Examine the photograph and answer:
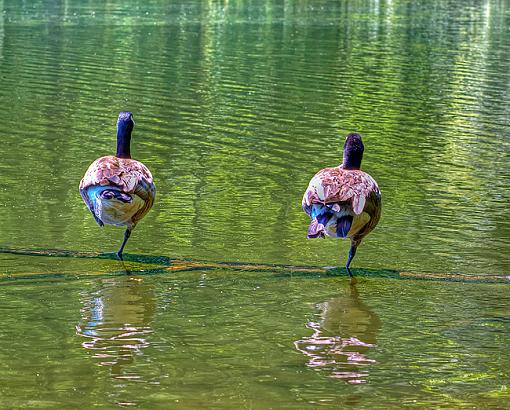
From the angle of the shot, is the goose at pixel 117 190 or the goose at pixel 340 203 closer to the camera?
the goose at pixel 340 203

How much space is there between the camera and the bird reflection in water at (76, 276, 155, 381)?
9.47m

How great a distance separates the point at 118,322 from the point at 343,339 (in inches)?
82.6

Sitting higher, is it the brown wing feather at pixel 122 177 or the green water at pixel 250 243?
the brown wing feather at pixel 122 177

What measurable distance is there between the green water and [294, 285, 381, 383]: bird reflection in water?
0.03 m

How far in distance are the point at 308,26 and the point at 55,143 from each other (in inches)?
1480

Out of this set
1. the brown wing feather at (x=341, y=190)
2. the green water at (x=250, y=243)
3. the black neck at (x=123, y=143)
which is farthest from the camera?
the black neck at (x=123, y=143)

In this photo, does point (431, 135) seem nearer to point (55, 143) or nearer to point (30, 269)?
point (55, 143)

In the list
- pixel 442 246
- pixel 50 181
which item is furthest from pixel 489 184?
pixel 50 181

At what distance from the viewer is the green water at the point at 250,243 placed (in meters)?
9.15

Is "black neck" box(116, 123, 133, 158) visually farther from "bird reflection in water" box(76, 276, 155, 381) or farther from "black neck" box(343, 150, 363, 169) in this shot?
"black neck" box(343, 150, 363, 169)

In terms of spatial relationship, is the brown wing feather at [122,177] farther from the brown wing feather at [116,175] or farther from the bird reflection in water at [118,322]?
the bird reflection in water at [118,322]

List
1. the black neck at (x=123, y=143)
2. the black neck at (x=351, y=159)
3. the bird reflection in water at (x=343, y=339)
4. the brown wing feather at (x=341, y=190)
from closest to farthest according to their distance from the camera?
the bird reflection in water at (x=343, y=339) → the brown wing feather at (x=341, y=190) → the black neck at (x=351, y=159) → the black neck at (x=123, y=143)

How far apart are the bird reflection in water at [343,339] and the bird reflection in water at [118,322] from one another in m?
1.48

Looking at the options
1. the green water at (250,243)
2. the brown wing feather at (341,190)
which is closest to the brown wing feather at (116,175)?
the green water at (250,243)
